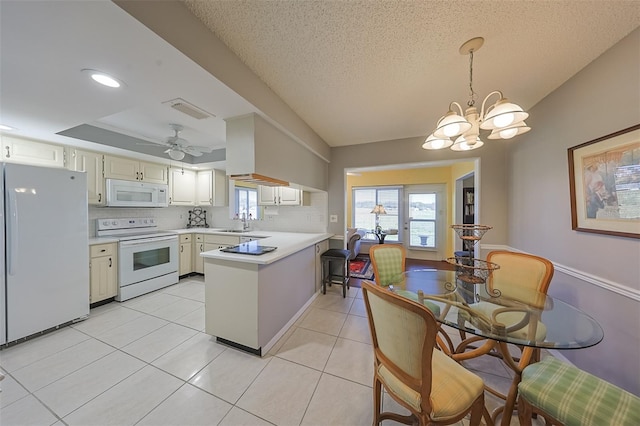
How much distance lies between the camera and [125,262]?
2.98 metres

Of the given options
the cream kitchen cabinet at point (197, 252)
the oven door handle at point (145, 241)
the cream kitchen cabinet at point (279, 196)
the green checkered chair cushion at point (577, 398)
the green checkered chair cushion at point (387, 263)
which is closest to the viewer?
the green checkered chair cushion at point (577, 398)

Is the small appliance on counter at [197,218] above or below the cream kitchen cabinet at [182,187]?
below

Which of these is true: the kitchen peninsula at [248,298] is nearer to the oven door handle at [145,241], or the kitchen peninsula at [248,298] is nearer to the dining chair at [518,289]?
the dining chair at [518,289]

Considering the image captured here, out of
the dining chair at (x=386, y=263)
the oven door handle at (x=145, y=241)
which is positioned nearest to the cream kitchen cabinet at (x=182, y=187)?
the oven door handle at (x=145, y=241)

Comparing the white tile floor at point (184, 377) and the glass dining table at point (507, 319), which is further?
the white tile floor at point (184, 377)

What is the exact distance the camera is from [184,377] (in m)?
1.64

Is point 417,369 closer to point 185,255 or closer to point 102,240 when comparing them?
point 102,240

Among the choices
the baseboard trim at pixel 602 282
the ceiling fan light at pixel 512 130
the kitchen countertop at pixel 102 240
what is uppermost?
the ceiling fan light at pixel 512 130

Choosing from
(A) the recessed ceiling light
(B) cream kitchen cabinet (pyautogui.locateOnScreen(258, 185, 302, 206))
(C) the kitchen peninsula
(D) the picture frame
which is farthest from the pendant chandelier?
(A) the recessed ceiling light

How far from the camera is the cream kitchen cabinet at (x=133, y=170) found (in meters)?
3.09

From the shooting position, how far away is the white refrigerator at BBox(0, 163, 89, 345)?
78.3 inches

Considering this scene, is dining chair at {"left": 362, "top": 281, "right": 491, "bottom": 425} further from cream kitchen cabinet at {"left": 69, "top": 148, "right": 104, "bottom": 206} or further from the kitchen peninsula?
cream kitchen cabinet at {"left": 69, "top": 148, "right": 104, "bottom": 206}

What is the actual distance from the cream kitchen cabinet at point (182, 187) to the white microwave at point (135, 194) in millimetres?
148

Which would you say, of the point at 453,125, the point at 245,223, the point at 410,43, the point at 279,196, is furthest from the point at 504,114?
the point at 245,223
